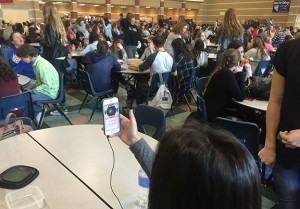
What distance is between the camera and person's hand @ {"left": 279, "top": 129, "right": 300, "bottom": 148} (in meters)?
1.23

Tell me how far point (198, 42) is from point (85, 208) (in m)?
4.61

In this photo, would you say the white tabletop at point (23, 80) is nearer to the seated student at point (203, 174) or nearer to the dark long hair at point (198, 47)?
the dark long hair at point (198, 47)

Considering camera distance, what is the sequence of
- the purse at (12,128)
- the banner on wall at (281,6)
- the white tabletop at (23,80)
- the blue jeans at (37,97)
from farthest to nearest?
the banner on wall at (281,6), the white tabletop at (23,80), the blue jeans at (37,97), the purse at (12,128)

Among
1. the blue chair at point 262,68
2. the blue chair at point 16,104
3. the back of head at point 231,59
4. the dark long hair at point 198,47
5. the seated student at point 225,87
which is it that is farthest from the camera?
the dark long hair at point 198,47

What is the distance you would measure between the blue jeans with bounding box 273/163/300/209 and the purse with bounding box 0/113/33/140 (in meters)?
1.72

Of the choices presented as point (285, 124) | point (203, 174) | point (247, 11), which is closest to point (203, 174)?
point (203, 174)

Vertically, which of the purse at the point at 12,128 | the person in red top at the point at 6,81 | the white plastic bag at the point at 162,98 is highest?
the person in red top at the point at 6,81

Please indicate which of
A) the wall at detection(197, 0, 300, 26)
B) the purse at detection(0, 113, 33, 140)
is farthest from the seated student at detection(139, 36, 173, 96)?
the wall at detection(197, 0, 300, 26)

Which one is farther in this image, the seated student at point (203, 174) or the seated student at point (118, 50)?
the seated student at point (118, 50)

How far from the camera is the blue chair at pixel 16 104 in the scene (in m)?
2.70

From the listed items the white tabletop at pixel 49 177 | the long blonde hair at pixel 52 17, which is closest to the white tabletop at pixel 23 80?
the long blonde hair at pixel 52 17

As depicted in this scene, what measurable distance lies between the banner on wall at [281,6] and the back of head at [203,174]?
20417mm

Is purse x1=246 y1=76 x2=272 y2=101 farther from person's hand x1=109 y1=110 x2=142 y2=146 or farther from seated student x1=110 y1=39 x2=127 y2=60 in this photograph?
seated student x1=110 y1=39 x2=127 y2=60

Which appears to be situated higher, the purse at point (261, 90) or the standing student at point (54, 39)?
the standing student at point (54, 39)
